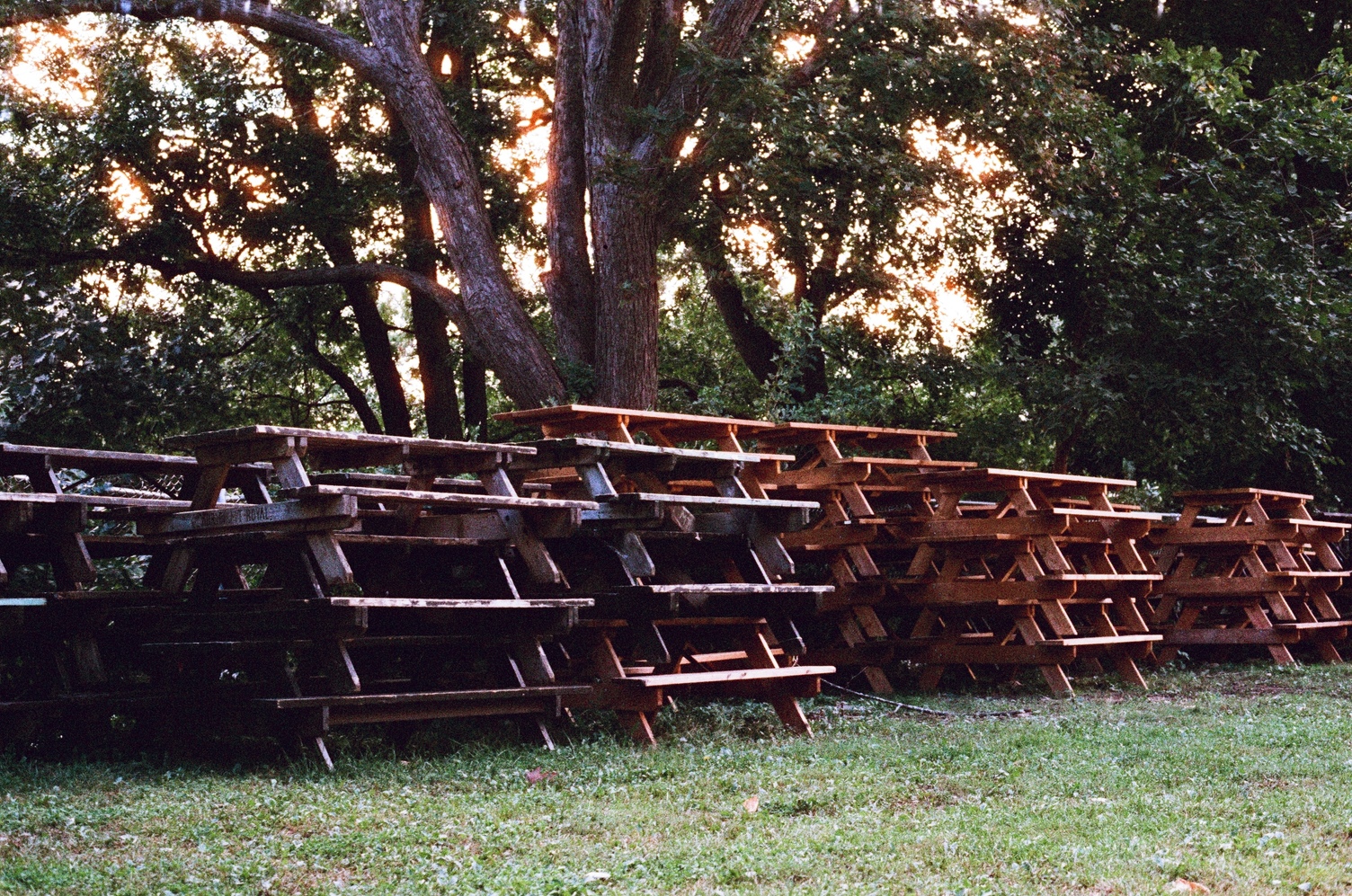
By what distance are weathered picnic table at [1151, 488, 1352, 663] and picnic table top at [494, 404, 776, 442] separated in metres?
6.94

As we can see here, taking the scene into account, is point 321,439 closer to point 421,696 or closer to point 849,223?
point 421,696

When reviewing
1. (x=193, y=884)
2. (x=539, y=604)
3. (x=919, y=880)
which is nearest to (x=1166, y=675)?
(x=539, y=604)

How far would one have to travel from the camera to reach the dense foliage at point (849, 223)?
16734 mm

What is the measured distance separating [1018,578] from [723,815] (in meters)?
8.94

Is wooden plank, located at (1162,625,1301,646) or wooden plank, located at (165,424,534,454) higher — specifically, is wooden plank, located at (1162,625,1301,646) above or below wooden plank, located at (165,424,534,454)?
below

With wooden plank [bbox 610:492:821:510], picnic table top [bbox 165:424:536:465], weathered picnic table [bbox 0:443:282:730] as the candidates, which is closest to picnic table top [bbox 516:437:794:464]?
picnic table top [bbox 165:424:536:465]

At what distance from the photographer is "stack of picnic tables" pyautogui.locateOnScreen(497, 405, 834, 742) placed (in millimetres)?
10289

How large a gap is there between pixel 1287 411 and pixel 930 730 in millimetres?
11744

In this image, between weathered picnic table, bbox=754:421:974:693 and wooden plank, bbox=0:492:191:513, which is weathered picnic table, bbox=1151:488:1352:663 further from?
wooden plank, bbox=0:492:191:513

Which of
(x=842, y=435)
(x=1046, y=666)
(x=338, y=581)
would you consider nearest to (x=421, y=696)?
(x=338, y=581)

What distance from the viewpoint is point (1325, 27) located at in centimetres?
2305

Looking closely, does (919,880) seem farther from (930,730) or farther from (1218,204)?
(1218,204)

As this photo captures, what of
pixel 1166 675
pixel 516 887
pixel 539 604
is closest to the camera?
pixel 516 887

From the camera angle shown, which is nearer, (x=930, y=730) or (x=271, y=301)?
(x=930, y=730)
